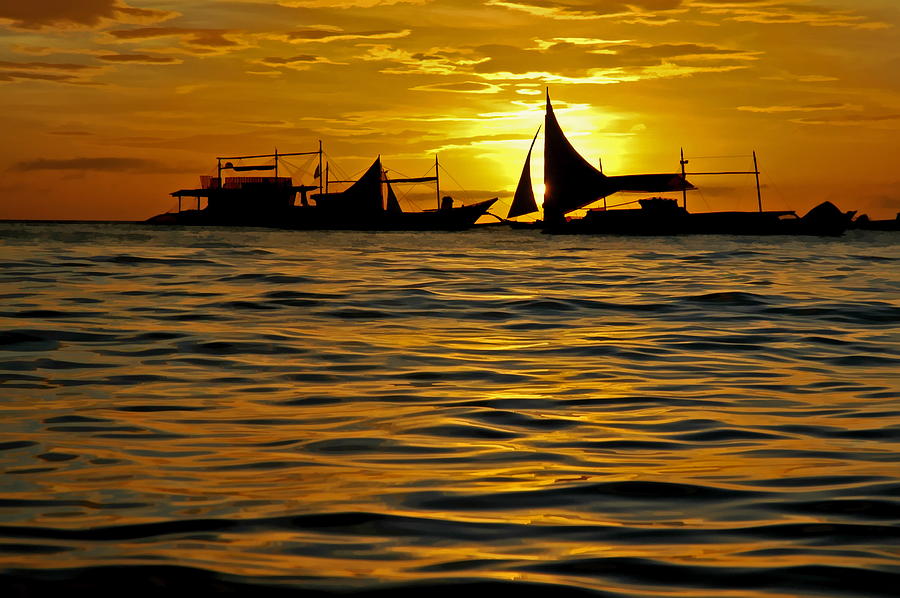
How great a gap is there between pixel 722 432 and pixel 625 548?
3.00m

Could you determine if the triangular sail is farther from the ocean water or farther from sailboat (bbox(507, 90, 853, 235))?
the ocean water

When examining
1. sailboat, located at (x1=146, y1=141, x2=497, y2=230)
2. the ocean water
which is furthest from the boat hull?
the ocean water

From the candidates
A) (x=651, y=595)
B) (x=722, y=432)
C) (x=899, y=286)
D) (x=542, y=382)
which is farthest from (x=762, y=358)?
(x=899, y=286)

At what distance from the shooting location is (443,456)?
6605 mm

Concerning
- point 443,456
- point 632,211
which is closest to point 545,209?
point 632,211

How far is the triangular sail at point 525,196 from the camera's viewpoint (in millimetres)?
108062

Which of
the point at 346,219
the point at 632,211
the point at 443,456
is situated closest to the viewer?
the point at 443,456

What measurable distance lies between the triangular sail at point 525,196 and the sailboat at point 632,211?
593 centimetres

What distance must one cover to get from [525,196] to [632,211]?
14.6 m

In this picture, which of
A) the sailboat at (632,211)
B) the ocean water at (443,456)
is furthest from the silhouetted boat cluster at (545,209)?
the ocean water at (443,456)

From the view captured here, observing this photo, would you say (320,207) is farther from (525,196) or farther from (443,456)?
(443,456)

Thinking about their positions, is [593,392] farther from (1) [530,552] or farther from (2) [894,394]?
(1) [530,552]

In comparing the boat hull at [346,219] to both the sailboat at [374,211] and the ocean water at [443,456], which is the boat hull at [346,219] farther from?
the ocean water at [443,456]

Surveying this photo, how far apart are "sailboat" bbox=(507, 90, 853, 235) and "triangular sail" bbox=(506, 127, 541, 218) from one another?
19.5ft
